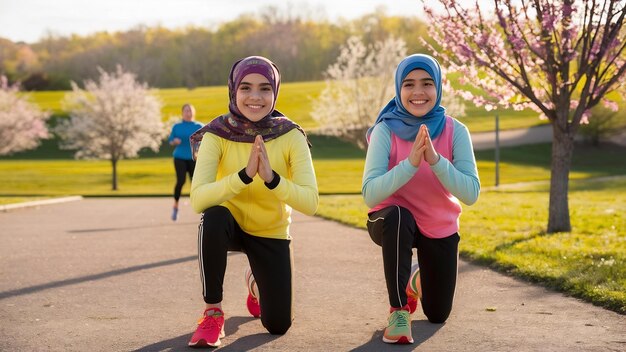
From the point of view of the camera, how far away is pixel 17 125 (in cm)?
4803

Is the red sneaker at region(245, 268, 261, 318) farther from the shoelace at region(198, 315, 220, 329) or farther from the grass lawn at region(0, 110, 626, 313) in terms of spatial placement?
the grass lawn at region(0, 110, 626, 313)

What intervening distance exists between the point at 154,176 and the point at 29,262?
111ft

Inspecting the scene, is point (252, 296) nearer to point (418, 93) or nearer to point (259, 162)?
point (259, 162)

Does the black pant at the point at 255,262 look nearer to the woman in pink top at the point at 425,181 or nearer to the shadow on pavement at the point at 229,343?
the shadow on pavement at the point at 229,343

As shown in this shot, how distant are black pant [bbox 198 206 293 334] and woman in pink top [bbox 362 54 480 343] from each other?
657 millimetres

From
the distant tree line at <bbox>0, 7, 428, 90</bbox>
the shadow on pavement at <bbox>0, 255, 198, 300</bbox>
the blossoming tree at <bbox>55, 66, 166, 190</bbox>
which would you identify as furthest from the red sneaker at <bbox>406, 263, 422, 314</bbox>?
the distant tree line at <bbox>0, 7, 428, 90</bbox>

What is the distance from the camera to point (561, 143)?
12562mm

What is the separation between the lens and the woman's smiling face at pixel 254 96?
5.65 meters

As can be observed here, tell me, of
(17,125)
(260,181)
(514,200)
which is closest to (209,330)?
(260,181)

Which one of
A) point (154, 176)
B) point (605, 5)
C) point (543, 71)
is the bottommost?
point (154, 176)

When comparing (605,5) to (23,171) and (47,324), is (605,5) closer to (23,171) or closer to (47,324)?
(47,324)

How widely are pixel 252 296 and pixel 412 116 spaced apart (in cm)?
168

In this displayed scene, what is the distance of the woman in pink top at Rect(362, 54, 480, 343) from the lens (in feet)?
18.4

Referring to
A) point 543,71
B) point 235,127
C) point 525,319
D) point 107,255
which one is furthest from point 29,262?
point 543,71
